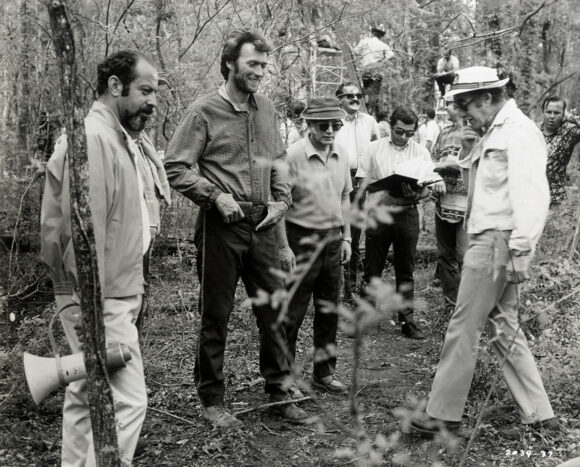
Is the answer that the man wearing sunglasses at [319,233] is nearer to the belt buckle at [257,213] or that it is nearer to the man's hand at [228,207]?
the belt buckle at [257,213]

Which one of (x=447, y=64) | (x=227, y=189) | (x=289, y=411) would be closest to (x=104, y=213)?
(x=227, y=189)

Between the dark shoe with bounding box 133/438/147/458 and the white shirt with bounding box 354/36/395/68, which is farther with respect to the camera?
the white shirt with bounding box 354/36/395/68

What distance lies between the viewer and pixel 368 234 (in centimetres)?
722

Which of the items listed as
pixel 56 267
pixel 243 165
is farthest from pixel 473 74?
pixel 56 267

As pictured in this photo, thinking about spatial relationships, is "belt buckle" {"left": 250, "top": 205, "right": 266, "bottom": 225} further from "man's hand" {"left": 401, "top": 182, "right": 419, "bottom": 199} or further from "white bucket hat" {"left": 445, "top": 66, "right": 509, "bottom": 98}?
"man's hand" {"left": 401, "top": 182, "right": 419, "bottom": 199}

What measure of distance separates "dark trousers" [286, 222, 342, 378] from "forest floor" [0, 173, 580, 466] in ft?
1.39

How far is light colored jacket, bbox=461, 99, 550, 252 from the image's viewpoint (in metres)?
4.03

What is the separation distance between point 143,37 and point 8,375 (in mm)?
3223

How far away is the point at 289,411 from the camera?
4809 mm

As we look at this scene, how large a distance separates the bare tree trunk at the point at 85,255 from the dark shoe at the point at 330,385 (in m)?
3.00

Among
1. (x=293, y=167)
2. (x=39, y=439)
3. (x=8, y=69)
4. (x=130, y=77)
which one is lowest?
(x=39, y=439)

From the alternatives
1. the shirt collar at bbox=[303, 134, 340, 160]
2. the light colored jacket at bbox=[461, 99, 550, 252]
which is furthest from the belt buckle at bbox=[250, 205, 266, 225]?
the light colored jacket at bbox=[461, 99, 550, 252]

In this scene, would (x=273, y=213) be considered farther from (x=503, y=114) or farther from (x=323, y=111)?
(x=503, y=114)

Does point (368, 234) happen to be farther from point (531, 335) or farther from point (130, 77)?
point (130, 77)
